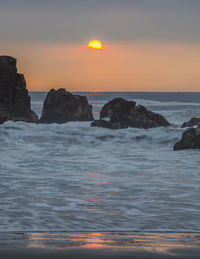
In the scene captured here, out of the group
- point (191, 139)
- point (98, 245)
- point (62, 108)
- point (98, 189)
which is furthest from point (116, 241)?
point (62, 108)

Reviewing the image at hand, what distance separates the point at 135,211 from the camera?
5617 mm

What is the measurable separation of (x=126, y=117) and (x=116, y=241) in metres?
20.1

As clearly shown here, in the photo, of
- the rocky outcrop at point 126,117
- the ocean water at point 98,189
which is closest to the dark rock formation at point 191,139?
the ocean water at point 98,189

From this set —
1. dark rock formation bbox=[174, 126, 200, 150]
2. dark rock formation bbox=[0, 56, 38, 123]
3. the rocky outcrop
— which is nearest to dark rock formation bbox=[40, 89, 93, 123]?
dark rock formation bbox=[0, 56, 38, 123]

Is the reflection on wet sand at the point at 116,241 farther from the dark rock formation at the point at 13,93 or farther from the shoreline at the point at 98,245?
the dark rock formation at the point at 13,93

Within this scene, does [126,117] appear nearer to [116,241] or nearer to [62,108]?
[62,108]

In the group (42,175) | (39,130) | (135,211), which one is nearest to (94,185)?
(42,175)

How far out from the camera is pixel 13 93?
28156mm

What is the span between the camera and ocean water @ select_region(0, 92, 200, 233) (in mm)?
4977

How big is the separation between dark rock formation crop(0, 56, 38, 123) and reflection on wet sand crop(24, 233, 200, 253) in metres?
22.7

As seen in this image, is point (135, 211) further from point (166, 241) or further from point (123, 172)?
point (123, 172)

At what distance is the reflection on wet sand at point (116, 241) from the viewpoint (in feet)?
11.7

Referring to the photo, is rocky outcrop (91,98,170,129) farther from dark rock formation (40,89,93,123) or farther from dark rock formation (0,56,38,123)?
dark rock formation (40,89,93,123)

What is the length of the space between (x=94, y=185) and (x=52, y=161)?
393 centimetres
